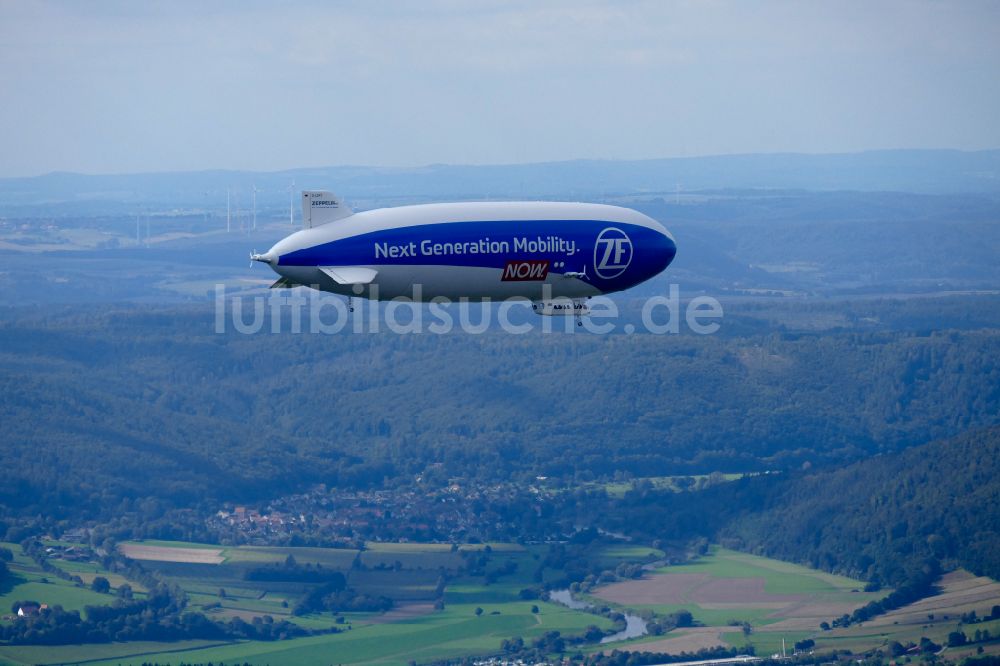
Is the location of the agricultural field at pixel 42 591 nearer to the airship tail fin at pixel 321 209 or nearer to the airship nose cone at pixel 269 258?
the airship tail fin at pixel 321 209

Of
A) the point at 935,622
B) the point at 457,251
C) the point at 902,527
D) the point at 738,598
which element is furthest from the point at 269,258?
the point at 902,527

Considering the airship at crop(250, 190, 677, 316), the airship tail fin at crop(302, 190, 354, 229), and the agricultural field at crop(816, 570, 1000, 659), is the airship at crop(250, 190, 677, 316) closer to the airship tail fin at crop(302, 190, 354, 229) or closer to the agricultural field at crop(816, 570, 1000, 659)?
the airship tail fin at crop(302, 190, 354, 229)

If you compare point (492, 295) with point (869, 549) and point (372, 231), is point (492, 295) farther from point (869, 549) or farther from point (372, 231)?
point (869, 549)

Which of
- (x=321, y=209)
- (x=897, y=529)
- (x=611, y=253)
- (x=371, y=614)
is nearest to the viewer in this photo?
(x=321, y=209)

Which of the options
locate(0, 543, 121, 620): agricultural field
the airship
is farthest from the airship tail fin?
locate(0, 543, 121, 620): agricultural field

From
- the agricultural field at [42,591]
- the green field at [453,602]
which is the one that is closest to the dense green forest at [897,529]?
the green field at [453,602]

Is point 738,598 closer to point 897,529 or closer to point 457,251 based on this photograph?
point 897,529
